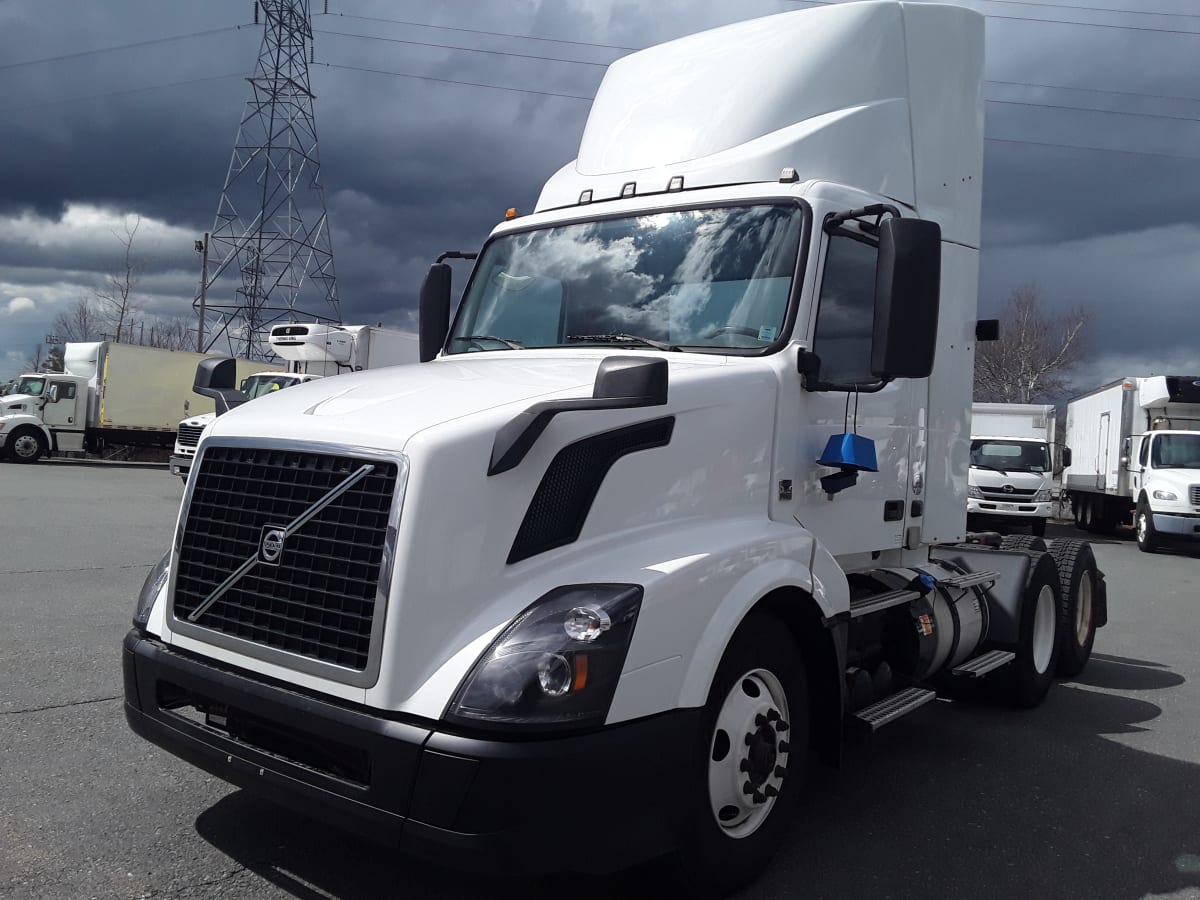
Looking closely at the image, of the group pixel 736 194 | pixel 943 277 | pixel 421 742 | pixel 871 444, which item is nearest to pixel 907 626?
pixel 871 444

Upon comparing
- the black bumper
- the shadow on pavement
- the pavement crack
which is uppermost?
the black bumper

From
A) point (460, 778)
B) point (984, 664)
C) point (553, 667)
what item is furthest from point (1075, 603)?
point (460, 778)

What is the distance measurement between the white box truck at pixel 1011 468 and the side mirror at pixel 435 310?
51.7 feet

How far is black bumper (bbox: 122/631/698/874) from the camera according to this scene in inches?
106

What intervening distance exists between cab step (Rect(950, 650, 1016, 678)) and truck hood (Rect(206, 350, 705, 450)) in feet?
9.13

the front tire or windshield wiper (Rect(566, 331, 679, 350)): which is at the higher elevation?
windshield wiper (Rect(566, 331, 679, 350))

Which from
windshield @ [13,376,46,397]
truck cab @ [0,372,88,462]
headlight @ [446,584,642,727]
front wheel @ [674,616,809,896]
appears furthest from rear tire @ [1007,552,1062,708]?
windshield @ [13,376,46,397]

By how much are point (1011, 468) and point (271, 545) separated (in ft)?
64.3

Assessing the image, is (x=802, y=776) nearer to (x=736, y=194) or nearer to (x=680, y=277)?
(x=680, y=277)

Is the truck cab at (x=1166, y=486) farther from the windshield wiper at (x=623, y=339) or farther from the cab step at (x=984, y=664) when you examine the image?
the windshield wiper at (x=623, y=339)

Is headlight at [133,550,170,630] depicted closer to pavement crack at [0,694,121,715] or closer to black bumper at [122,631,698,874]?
black bumper at [122,631,698,874]

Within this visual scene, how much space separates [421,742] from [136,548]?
9588 mm

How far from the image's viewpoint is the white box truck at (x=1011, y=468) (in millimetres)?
19906

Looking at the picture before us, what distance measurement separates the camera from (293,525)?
3.14 meters
